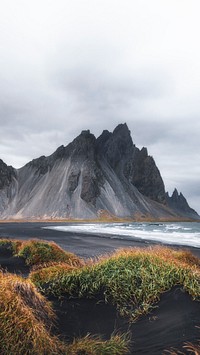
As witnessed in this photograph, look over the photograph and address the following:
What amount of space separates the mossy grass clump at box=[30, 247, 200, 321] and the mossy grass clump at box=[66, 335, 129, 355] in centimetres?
151

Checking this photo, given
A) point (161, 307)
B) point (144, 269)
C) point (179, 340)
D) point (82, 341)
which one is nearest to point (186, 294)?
point (161, 307)

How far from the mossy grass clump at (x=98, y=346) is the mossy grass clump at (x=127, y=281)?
1.51 metres

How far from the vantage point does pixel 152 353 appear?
27.2ft

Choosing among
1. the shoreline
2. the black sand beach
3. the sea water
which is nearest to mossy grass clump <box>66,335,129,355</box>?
the black sand beach

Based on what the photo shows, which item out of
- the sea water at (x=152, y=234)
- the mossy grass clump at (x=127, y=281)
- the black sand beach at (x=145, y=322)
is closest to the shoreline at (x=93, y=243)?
the sea water at (x=152, y=234)

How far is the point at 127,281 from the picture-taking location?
1161cm

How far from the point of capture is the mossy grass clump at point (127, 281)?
1108 cm

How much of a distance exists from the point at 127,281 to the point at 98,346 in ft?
10.3

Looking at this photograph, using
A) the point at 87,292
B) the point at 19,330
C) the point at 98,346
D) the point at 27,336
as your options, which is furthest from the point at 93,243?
the point at 19,330

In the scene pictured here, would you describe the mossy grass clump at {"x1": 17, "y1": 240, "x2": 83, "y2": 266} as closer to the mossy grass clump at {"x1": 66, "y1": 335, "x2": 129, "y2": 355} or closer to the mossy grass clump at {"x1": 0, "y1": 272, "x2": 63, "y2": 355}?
the mossy grass clump at {"x1": 66, "y1": 335, "x2": 129, "y2": 355}

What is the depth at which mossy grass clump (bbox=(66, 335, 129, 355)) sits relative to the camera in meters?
8.37

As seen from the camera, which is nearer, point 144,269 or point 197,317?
point 197,317

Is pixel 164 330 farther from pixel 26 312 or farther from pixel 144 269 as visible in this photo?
pixel 26 312

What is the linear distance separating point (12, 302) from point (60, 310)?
3.38 metres
